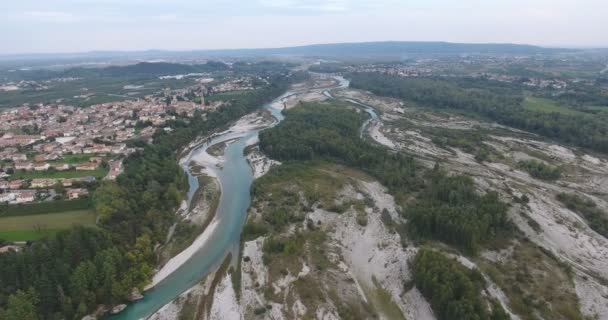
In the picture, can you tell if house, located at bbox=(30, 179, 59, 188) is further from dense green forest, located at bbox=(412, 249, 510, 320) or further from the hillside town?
dense green forest, located at bbox=(412, 249, 510, 320)

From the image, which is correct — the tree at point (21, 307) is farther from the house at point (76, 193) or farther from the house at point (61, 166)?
the house at point (61, 166)

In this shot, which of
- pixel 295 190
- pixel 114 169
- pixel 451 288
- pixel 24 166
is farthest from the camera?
pixel 24 166

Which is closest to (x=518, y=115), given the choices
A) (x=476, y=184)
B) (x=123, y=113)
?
(x=476, y=184)

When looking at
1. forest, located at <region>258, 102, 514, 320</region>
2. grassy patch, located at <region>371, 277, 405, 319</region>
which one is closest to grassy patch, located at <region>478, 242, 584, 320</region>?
forest, located at <region>258, 102, 514, 320</region>

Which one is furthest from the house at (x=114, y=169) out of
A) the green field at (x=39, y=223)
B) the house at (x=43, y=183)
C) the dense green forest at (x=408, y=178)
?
the dense green forest at (x=408, y=178)

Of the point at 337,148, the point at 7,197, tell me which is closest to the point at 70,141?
the point at 7,197

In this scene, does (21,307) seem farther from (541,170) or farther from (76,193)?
(541,170)

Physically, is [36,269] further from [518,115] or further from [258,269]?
[518,115]
